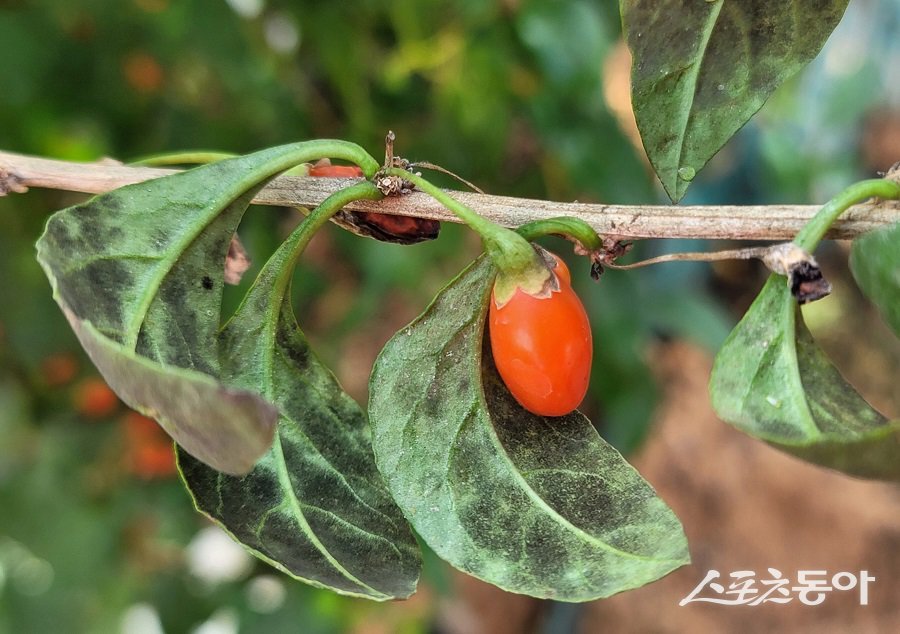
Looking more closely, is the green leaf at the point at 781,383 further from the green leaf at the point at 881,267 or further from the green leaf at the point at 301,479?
the green leaf at the point at 301,479

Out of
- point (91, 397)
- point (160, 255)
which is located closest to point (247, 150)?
point (91, 397)

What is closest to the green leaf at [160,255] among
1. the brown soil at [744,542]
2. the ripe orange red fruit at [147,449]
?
the ripe orange red fruit at [147,449]

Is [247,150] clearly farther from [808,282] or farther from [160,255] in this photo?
[808,282]

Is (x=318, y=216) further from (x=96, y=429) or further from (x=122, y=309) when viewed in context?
(x=96, y=429)

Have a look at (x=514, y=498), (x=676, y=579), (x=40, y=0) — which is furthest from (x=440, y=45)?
(x=676, y=579)

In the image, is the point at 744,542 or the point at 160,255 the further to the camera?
the point at 744,542

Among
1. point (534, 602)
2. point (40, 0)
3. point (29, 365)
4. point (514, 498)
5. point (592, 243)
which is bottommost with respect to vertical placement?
point (534, 602)

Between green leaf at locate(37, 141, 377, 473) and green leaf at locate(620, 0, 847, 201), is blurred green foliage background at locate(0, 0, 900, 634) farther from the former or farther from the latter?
green leaf at locate(37, 141, 377, 473)
